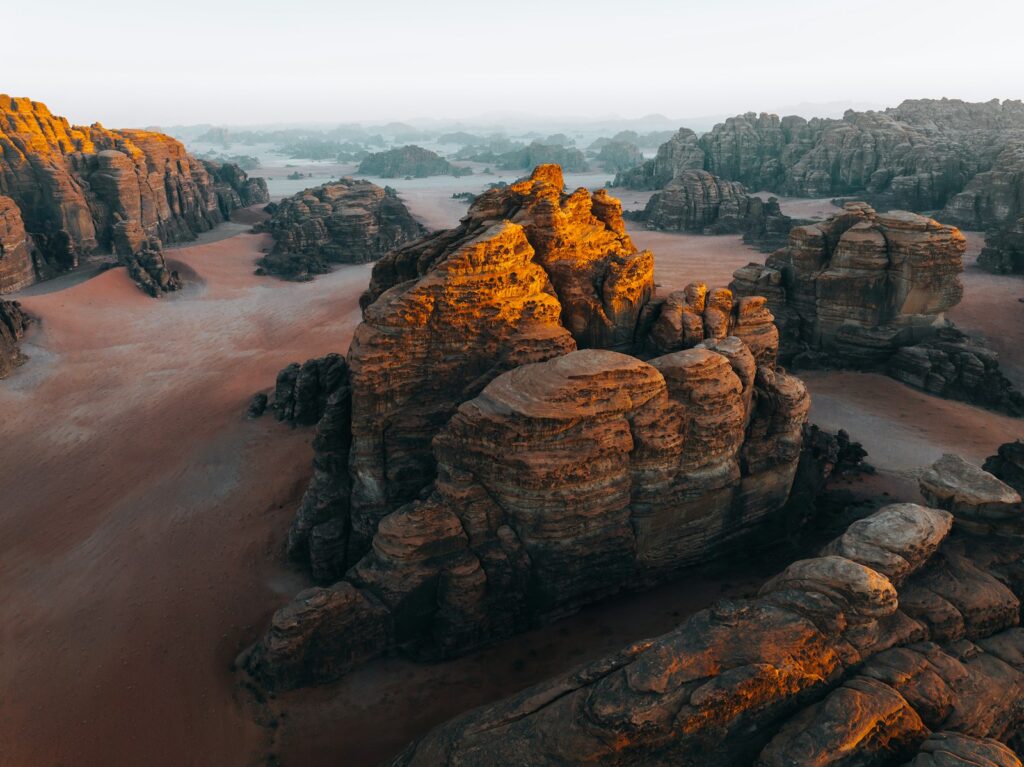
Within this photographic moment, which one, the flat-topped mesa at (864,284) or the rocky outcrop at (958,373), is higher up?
the flat-topped mesa at (864,284)

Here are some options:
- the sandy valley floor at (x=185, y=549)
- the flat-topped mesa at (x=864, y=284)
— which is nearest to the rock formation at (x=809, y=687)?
the sandy valley floor at (x=185, y=549)

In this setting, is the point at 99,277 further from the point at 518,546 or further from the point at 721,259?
the point at 721,259

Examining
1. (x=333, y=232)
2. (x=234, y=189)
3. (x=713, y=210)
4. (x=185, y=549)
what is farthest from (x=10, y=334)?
(x=713, y=210)

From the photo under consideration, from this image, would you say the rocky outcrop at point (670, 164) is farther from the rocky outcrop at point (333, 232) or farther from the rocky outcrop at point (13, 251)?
the rocky outcrop at point (13, 251)

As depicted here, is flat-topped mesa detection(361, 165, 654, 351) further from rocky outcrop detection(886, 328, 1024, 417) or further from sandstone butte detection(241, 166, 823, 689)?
rocky outcrop detection(886, 328, 1024, 417)

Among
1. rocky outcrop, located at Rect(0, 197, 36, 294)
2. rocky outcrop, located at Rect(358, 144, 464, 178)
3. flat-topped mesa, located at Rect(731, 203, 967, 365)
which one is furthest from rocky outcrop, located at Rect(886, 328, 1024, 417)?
rocky outcrop, located at Rect(358, 144, 464, 178)

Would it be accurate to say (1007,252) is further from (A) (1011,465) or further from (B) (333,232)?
(B) (333,232)

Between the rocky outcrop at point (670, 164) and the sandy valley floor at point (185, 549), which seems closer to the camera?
the sandy valley floor at point (185, 549)
